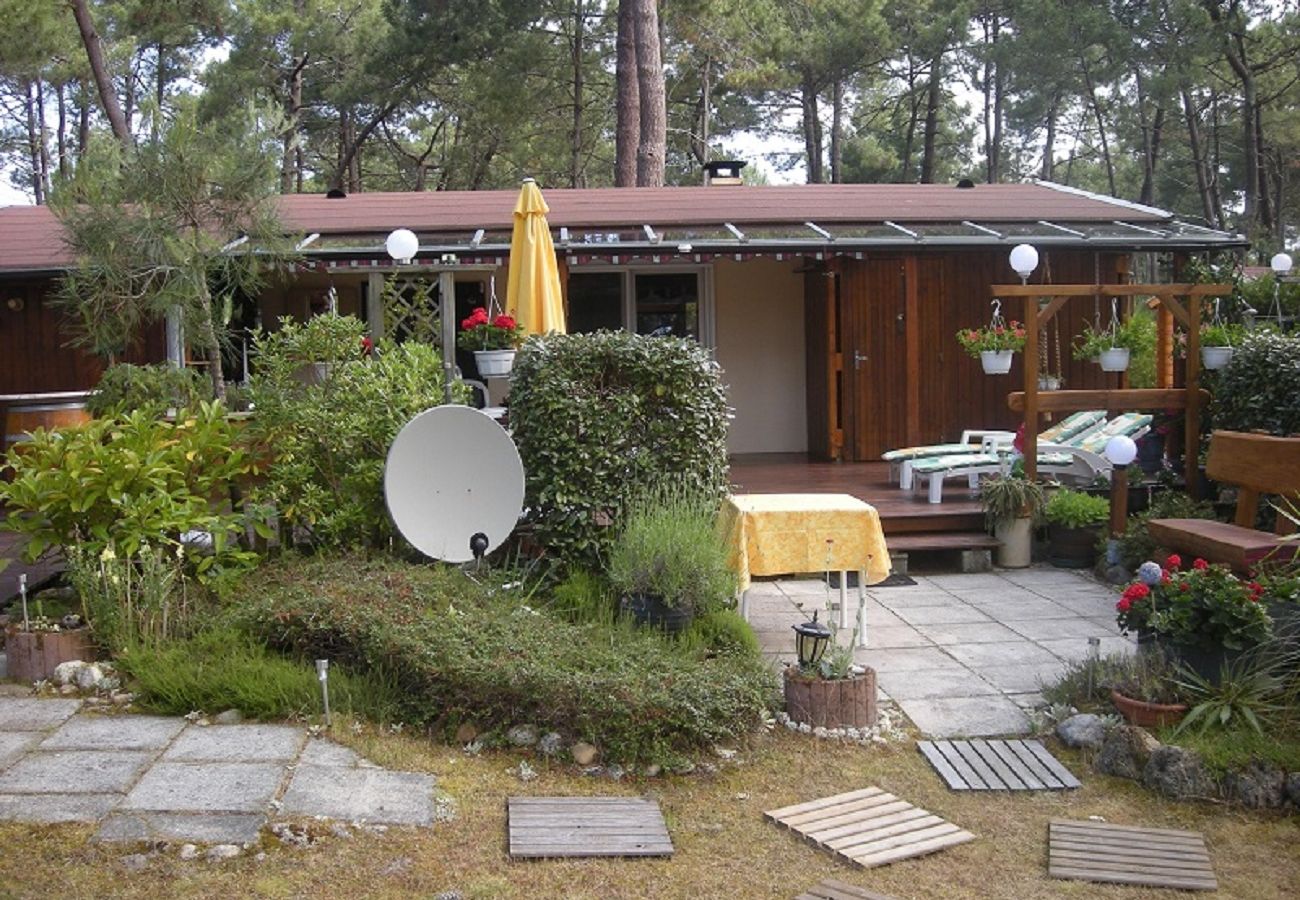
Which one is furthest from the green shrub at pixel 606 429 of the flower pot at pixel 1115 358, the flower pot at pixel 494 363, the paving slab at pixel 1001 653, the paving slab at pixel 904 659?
the flower pot at pixel 1115 358

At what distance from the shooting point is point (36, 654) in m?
5.35

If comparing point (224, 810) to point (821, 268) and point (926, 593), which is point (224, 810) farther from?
point (821, 268)

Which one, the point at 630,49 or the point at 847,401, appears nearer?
the point at 847,401

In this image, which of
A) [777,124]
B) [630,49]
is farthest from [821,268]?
[777,124]

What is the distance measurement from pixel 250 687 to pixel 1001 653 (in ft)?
11.5

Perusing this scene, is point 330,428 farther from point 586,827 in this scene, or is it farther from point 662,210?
point 662,210

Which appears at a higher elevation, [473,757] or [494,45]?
[494,45]

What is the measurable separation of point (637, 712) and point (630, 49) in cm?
1327

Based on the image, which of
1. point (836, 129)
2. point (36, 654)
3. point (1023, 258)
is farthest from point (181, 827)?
point (836, 129)

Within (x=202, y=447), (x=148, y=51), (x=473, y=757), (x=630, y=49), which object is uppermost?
(x=148, y=51)

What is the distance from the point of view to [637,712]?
456 cm

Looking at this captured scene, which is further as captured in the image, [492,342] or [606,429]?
[492,342]

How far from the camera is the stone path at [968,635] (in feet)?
17.6

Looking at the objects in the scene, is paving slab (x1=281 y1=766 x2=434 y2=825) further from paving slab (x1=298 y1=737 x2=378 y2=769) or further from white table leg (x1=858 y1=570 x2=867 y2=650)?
white table leg (x1=858 y1=570 x2=867 y2=650)
